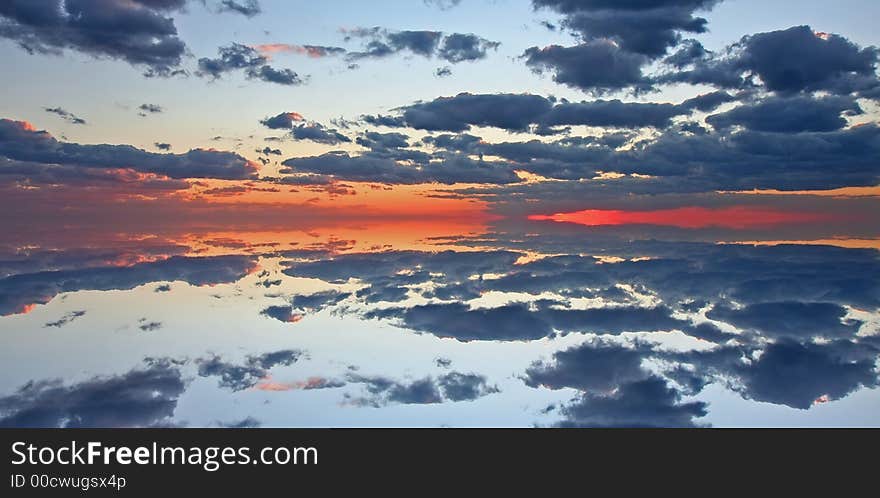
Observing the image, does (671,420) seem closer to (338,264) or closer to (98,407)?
(98,407)

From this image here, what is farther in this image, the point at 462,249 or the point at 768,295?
the point at 462,249

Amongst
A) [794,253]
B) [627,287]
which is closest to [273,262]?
[627,287]

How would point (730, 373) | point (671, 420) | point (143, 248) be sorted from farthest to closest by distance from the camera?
point (143, 248) → point (730, 373) → point (671, 420)

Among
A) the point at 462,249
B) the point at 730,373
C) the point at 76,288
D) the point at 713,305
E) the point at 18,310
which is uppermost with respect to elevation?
the point at 462,249

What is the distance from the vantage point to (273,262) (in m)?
98.4

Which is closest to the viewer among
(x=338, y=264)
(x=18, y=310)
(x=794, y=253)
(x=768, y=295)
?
(x=18, y=310)

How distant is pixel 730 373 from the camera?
46438mm

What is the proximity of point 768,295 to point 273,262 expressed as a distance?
63390mm

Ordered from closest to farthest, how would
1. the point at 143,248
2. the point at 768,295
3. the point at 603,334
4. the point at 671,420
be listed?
the point at 671,420
the point at 603,334
the point at 768,295
the point at 143,248

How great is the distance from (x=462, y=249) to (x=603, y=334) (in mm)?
72864

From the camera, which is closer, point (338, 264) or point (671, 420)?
point (671, 420)

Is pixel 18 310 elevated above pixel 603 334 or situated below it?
above

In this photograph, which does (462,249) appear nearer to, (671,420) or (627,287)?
(627,287)

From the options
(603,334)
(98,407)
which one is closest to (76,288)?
(98,407)
